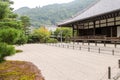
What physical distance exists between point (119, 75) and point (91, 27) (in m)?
24.9

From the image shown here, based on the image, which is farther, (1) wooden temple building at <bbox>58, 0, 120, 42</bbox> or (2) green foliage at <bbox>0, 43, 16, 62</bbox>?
(1) wooden temple building at <bbox>58, 0, 120, 42</bbox>

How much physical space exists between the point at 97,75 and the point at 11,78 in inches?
Answer: 175

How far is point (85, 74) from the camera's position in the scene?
39.0 feet

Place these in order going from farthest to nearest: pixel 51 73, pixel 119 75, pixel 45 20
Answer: pixel 45 20 → pixel 51 73 → pixel 119 75

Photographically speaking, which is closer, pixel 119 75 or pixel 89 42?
pixel 119 75

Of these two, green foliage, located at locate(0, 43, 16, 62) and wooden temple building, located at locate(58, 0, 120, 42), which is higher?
wooden temple building, located at locate(58, 0, 120, 42)

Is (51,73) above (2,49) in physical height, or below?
below

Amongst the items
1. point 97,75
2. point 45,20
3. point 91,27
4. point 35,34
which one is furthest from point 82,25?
point 45,20

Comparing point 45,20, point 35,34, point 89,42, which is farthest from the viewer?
point 45,20

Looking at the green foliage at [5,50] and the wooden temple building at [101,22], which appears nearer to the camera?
the green foliage at [5,50]

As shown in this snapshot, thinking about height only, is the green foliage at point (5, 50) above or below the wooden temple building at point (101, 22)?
below

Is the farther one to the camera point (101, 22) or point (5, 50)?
point (101, 22)

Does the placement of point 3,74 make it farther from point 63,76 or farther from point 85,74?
point 85,74

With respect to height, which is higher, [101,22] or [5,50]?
[101,22]
